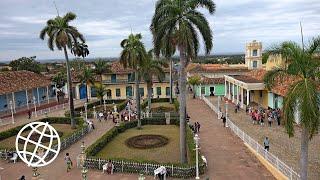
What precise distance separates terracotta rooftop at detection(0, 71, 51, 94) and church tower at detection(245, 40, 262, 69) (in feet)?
110

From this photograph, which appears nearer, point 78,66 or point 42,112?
point 42,112

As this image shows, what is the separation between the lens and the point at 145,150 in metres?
24.6

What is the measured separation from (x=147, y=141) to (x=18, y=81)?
2452cm

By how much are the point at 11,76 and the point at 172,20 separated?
3220 centimetres

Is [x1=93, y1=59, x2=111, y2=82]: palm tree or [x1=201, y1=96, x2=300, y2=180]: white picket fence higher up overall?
[x1=93, y1=59, x2=111, y2=82]: palm tree

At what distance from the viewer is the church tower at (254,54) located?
57.8m

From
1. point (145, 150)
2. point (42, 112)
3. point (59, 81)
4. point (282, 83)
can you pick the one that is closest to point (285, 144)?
point (282, 83)

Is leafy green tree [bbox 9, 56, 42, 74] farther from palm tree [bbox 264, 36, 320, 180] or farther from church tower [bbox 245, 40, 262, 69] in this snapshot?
palm tree [bbox 264, 36, 320, 180]

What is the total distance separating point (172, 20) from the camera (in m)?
18.7

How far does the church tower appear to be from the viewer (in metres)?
57.8

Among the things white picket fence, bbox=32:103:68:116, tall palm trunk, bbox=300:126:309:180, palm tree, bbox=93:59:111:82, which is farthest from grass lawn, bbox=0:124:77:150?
tall palm trunk, bbox=300:126:309:180

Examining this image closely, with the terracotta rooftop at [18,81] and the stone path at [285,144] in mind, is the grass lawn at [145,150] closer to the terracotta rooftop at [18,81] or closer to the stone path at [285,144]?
the stone path at [285,144]

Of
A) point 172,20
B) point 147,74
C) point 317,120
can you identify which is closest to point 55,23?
point 147,74

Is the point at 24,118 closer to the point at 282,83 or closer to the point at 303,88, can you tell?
the point at 282,83
